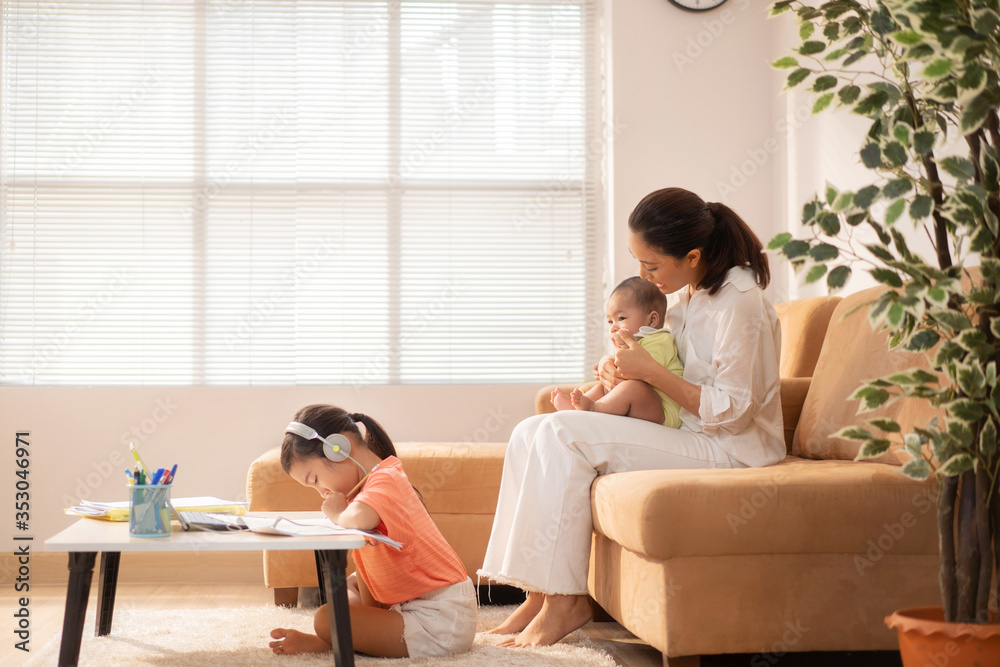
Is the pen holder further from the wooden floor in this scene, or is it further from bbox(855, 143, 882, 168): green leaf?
bbox(855, 143, 882, 168): green leaf

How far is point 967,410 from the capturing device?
1.34 m

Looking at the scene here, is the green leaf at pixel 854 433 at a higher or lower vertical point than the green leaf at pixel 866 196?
lower

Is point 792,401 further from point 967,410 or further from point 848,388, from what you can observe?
point 967,410

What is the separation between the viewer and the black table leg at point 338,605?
156 cm

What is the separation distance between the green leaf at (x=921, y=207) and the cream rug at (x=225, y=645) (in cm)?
110

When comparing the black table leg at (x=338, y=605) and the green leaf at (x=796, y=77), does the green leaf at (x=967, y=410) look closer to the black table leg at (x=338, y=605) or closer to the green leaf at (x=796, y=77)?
the green leaf at (x=796, y=77)

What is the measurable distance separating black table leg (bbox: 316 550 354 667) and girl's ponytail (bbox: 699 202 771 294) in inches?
42.6

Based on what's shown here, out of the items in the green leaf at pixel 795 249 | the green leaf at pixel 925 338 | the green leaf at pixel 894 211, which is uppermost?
the green leaf at pixel 894 211

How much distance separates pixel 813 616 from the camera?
1.69 m

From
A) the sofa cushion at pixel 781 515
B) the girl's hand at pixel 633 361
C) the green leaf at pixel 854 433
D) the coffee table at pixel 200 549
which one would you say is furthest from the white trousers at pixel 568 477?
the green leaf at pixel 854 433

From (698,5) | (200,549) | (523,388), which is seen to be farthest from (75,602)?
(698,5)

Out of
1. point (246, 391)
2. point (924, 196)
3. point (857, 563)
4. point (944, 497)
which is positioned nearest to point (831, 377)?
point (857, 563)

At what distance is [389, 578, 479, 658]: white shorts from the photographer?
192cm

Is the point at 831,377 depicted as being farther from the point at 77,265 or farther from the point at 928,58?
the point at 77,265
